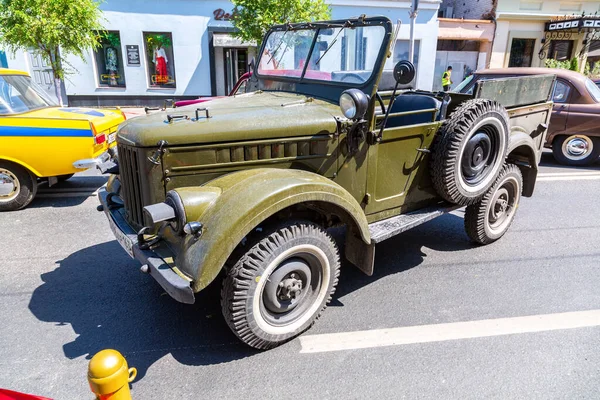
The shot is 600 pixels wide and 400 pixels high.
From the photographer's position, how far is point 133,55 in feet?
47.3

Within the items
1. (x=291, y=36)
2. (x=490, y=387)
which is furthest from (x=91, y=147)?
(x=490, y=387)

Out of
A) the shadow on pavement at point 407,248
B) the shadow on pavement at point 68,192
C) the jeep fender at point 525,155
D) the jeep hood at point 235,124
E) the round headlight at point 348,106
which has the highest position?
the round headlight at point 348,106

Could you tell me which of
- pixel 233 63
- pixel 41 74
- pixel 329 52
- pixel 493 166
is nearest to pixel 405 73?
pixel 329 52

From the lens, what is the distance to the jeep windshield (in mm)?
3441

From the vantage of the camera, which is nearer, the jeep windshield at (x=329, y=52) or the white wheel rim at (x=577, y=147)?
the jeep windshield at (x=329, y=52)

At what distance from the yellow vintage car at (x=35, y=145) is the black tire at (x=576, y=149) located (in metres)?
7.60

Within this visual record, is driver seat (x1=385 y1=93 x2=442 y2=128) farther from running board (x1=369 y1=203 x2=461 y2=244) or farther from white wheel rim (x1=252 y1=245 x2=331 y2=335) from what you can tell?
white wheel rim (x1=252 y1=245 x2=331 y2=335)

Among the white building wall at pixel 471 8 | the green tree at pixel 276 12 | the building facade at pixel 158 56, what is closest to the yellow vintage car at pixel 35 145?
the green tree at pixel 276 12

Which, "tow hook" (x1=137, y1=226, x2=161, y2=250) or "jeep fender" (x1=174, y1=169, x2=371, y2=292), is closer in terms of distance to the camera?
"jeep fender" (x1=174, y1=169, x2=371, y2=292)

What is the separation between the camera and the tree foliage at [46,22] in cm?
902

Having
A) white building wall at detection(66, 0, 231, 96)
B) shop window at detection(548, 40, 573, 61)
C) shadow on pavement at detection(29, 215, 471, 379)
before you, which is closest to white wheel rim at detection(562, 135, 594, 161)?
shadow on pavement at detection(29, 215, 471, 379)

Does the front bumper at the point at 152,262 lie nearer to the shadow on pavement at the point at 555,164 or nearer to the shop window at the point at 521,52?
the shadow on pavement at the point at 555,164

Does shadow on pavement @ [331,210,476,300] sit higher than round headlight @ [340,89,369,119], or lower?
lower

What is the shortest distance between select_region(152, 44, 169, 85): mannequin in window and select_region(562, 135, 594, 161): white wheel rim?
1209 cm
